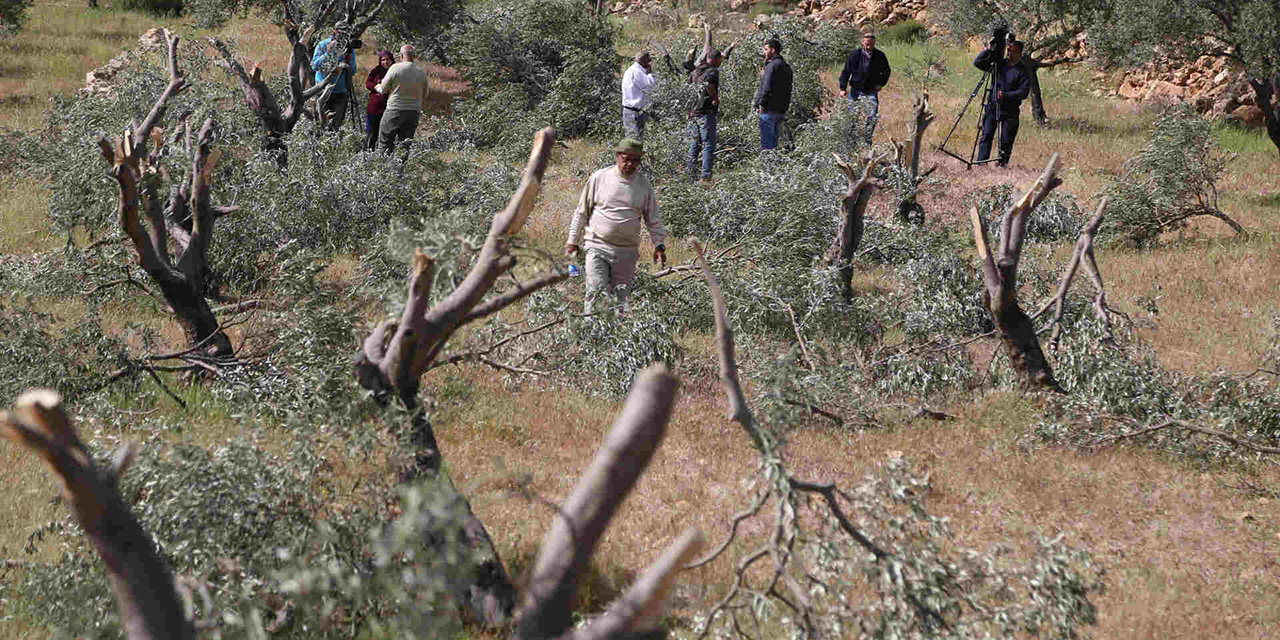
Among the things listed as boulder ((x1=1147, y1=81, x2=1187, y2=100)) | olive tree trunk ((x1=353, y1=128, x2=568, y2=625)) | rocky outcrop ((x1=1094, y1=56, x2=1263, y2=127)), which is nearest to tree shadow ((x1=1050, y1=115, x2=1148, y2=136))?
rocky outcrop ((x1=1094, y1=56, x2=1263, y2=127))

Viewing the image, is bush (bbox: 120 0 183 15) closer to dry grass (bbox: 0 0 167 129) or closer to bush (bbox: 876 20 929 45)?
dry grass (bbox: 0 0 167 129)

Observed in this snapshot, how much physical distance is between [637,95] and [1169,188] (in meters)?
7.13

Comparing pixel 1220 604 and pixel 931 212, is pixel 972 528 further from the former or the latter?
pixel 931 212

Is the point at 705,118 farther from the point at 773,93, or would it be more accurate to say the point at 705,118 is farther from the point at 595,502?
the point at 595,502

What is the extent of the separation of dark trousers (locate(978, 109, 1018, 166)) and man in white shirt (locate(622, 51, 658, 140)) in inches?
198

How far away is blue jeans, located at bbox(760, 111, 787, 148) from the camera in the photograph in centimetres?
1506

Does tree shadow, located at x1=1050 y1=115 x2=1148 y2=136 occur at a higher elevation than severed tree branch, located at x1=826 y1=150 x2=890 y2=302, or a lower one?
lower

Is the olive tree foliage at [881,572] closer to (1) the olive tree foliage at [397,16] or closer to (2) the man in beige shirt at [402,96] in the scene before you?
(2) the man in beige shirt at [402,96]

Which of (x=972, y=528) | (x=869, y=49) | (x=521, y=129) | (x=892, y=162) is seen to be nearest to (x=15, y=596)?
(x=972, y=528)

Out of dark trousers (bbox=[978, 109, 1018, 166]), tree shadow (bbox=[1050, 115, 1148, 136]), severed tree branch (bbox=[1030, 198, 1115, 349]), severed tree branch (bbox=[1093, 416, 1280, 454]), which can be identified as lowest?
tree shadow (bbox=[1050, 115, 1148, 136])

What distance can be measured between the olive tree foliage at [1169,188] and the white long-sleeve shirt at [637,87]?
21.0ft

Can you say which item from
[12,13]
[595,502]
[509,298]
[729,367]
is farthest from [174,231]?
[12,13]

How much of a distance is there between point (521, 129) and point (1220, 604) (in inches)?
523

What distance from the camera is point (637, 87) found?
15.7m
